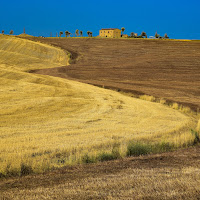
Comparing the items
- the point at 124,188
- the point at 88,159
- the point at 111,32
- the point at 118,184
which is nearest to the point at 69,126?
the point at 88,159

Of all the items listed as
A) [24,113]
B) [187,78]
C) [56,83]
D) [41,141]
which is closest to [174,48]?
[187,78]

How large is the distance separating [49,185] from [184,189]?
9.39 ft

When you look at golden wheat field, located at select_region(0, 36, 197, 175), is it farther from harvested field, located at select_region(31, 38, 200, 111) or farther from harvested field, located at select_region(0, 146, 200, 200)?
harvested field, located at select_region(31, 38, 200, 111)

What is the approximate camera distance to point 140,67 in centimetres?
5612

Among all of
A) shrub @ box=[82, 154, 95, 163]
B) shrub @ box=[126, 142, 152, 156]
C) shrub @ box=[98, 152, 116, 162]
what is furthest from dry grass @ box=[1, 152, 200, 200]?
shrub @ box=[126, 142, 152, 156]

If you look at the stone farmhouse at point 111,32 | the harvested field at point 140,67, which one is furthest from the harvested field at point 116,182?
the stone farmhouse at point 111,32

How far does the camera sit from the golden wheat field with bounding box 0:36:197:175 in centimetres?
1036

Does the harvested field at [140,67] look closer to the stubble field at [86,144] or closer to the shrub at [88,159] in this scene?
the stubble field at [86,144]

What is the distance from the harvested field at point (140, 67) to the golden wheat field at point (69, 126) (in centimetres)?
690

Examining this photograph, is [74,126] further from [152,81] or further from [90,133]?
[152,81]

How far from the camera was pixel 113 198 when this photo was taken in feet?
18.2

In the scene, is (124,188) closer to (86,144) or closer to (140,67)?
(86,144)

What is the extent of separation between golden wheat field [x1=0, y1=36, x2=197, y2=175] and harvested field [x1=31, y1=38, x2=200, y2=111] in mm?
6896

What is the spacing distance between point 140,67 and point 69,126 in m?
42.1
